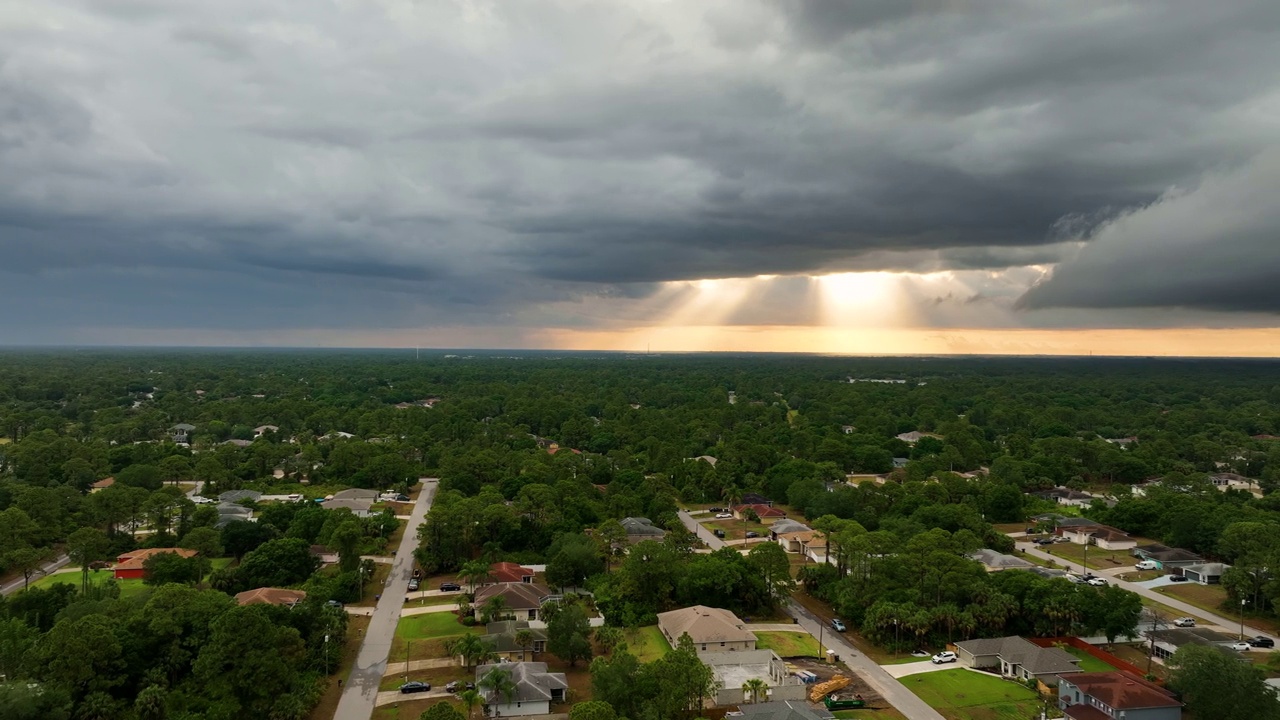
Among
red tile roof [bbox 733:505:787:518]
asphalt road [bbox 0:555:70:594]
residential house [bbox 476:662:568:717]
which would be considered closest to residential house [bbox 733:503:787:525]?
red tile roof [bbox 733:505:787:518]

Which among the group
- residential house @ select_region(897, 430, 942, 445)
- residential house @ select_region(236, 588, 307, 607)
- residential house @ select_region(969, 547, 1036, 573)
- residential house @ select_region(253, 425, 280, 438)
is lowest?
residential house @ select_region(969, 547, 1036, 573)

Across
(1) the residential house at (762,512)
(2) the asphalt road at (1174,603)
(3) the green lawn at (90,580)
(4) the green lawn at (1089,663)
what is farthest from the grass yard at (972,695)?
(3) the green lawn at (90,580)

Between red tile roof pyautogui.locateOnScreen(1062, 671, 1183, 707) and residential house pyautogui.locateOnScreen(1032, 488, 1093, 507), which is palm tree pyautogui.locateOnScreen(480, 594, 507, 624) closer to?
red tile roof pyautogui.locateOnScreen(1062, 671, 1183, 707)

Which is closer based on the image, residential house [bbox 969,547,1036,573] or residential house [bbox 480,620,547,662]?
residential house [bbox 480,620,547,662]

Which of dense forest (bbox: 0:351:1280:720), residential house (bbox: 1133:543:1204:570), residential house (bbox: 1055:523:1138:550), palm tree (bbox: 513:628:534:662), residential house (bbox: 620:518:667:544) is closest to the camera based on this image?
dense forest (bbox: 0:351:1280:720)

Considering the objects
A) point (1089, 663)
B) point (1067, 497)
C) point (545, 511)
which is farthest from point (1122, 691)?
point (1067, 497)

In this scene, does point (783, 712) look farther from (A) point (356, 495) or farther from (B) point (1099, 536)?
(A) point (356, 495)

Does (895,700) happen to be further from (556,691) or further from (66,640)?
(66,640)

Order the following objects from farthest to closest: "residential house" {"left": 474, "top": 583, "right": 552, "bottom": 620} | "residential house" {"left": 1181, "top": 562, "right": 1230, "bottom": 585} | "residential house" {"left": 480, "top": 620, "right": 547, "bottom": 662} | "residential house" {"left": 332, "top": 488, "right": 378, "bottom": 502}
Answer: "residential house" {"left": 332, "top": 488, "right": 378, "bottom": 502} < "residential house" {"left": 1181, "top": 562, "right": 1230, "bottom": 585} < "residential house" {"left": 474, "top": 583, "right": 552, "bottom": 620} < "residential house" {"left": 480, "top": 620, "right": 547, "bottom": 662}
